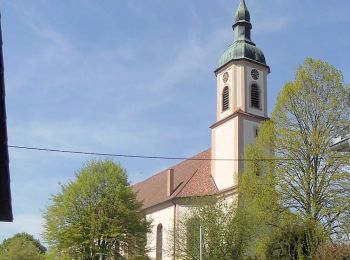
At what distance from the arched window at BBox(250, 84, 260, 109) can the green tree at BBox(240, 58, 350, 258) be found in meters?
12.1

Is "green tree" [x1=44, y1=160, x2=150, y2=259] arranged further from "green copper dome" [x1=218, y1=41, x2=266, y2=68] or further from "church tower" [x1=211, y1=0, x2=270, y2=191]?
"green copper dome" [x1=218, y1=41, x2=266, y2=68]

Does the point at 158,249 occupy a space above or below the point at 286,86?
→ below

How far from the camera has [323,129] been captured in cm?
3102

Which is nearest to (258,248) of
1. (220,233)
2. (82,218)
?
(220,233)

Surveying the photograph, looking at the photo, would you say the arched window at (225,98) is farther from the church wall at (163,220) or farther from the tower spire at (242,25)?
the church wall at (163,220)

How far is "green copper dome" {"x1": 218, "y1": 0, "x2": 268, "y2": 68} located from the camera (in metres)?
46.1

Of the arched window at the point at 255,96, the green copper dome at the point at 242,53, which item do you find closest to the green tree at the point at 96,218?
the arched window at the point at 255,96

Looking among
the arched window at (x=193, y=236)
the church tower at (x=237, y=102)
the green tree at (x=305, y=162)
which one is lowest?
the arched window at (x=193, y=236)

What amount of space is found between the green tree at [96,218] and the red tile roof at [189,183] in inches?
227

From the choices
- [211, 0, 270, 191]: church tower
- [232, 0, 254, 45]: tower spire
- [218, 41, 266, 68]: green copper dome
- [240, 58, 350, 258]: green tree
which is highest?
[232, 0, 254, 45]: tower spire

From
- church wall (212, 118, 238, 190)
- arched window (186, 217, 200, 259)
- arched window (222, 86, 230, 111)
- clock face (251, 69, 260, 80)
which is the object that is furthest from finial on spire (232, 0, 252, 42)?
arched window (186, 217, 200, 259)

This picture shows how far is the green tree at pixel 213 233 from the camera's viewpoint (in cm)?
3456

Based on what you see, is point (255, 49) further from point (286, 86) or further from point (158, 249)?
point (158, 249)

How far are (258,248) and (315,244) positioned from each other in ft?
12.5
